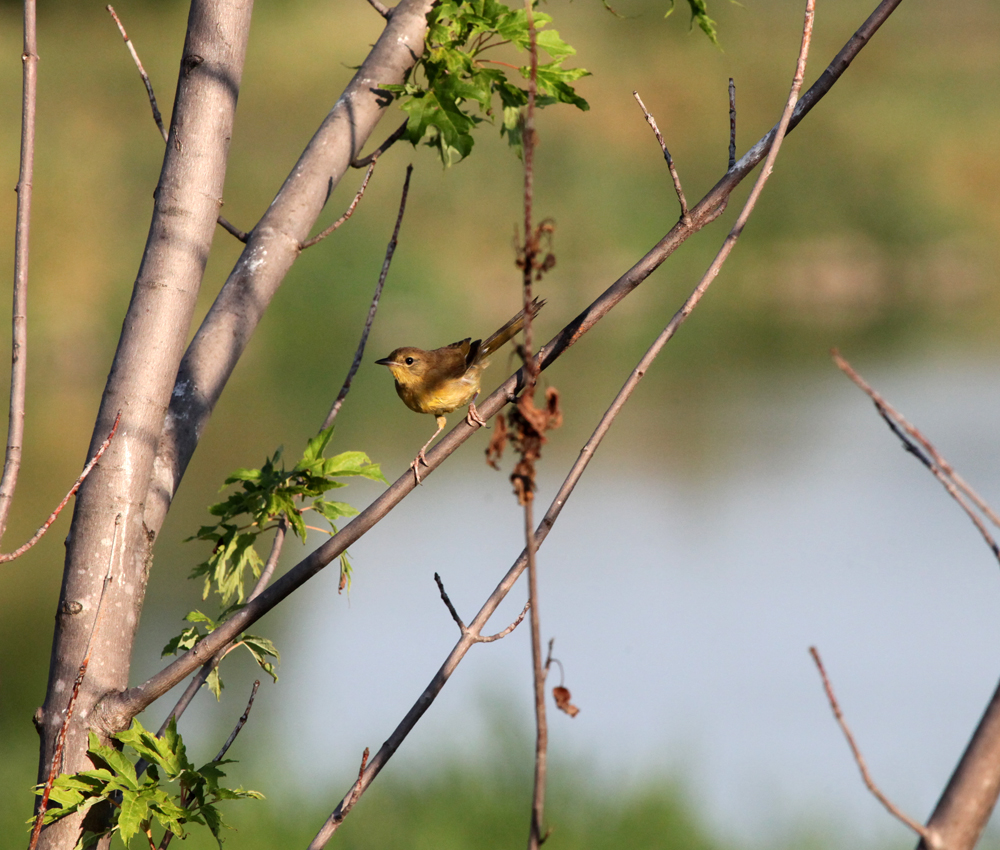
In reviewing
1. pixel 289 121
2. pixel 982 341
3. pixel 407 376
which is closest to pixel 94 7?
pixel 289 121

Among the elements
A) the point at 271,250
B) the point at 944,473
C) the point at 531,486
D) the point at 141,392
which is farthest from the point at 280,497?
A: the point at 944,473

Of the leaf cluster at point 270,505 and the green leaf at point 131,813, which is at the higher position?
the leaf cluster at point 270,505

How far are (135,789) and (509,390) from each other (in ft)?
2.68

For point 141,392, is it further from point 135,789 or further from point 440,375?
point 440,375

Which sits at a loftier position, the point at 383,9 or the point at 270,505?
the point at 383,9

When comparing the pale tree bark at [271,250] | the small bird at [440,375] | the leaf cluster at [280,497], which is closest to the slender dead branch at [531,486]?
the leaf cluster at [280,497]

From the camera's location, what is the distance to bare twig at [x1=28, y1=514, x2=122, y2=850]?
1289 mm

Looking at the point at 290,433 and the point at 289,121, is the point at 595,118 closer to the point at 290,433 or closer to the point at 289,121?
the point at 289,121

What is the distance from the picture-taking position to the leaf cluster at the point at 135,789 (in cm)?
143

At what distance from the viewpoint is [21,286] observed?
1294 millimetres

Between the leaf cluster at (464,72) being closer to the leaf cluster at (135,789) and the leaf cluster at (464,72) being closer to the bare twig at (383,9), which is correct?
the bare twig at (383,9)

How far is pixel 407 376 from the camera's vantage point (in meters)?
3.26

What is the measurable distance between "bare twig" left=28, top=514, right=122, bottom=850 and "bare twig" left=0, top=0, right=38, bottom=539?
0.72 ft

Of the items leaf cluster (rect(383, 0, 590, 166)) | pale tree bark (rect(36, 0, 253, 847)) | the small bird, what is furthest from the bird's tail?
pale tree bark (rect(36, 0, 253, 847))
